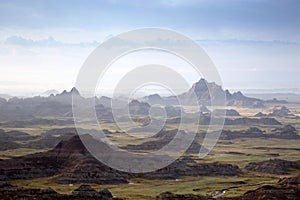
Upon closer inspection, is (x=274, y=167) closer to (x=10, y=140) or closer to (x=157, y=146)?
(x=157, y=146)

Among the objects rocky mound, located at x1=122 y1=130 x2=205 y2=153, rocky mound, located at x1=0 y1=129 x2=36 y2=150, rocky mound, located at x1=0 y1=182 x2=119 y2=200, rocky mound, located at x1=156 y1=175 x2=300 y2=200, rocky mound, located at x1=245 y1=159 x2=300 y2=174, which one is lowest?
rocky mound, located at x1=245 y1=159 x2=300 y2=174

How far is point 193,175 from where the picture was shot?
11869cm

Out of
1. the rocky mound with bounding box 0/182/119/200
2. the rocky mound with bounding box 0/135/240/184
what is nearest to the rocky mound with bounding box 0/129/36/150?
the rocky mound with bounding box 0/135/240/184

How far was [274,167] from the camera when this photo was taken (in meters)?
128

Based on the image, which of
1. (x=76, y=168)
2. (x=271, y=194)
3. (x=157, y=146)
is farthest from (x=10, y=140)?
(x=271, y=194)

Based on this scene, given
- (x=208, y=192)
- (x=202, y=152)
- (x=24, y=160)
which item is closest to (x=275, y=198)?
(x=208, y=192)

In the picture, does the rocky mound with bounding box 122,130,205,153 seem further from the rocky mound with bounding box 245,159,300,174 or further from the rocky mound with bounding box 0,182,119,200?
the rocky mound with bounding box 0,182,119,200

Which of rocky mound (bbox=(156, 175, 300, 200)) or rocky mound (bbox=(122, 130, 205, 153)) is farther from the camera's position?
rocky mound (bbox=(122, 130, 205, 153))

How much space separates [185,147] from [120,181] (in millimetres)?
74439

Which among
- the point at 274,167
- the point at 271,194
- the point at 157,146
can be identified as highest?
the point at 157,146

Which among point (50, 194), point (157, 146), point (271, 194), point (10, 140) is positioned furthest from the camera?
point (10, 140)

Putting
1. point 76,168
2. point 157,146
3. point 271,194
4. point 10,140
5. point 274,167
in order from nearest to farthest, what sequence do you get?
point 271,194
point 76,168
point 274,167
point 157,146
point 10,140

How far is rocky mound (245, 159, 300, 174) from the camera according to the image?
126562mm

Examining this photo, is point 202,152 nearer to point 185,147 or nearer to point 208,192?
point 185,147
